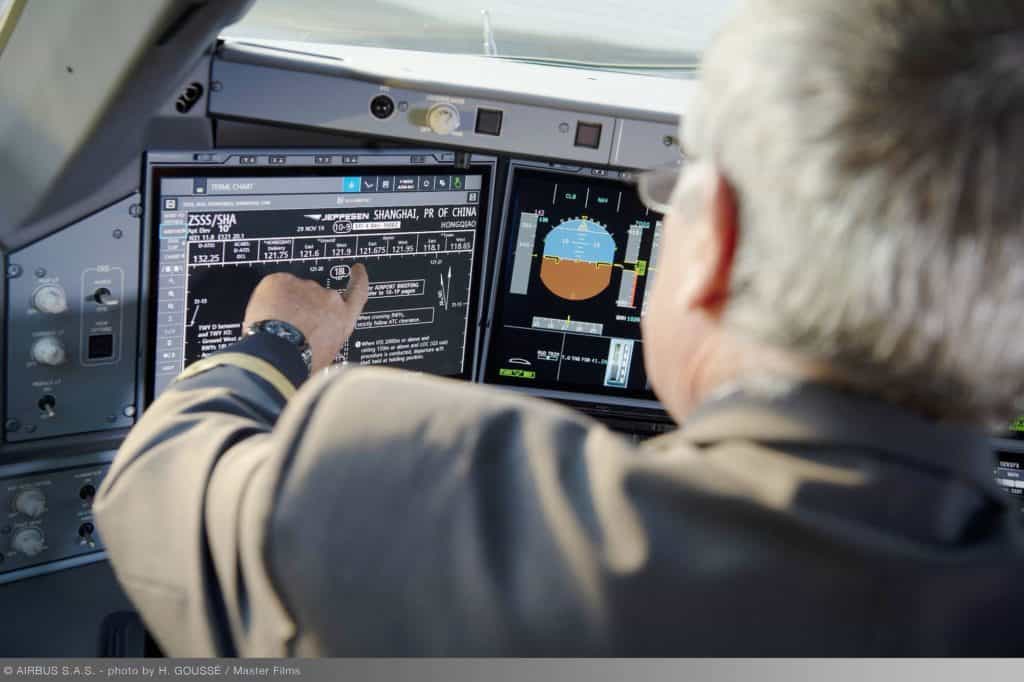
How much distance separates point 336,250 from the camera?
211 centimetres

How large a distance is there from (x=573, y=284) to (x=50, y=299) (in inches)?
40.1

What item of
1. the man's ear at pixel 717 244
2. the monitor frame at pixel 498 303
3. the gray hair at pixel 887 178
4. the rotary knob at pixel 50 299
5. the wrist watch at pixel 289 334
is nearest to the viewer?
the gray hair at pixel 887 178

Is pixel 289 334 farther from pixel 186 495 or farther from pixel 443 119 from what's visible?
pixel 186 495

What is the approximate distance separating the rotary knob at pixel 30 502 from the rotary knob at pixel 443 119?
36.3 inches

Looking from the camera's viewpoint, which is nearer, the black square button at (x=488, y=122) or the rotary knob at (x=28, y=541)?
the rotary knob at (x=28, y=541)

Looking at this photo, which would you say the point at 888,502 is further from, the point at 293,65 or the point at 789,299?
the point at 293,65

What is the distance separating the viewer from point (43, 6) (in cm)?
164

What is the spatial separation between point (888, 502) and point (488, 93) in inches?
53.9

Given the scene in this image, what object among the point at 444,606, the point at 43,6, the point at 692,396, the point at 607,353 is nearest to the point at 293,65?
the point at 43,6

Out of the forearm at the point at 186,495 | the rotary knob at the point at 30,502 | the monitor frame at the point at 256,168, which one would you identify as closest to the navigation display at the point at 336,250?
the monitor frame at the point at 256,168

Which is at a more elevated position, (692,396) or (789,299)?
(789,299)

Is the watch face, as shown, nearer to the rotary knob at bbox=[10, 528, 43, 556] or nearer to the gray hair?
the rotary knob at bbox=[10, 528, 43, 556]

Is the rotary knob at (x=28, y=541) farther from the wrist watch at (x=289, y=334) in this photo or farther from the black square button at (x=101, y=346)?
the wrist watch at (x=289, y=334)

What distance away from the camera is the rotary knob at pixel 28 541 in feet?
6.37
